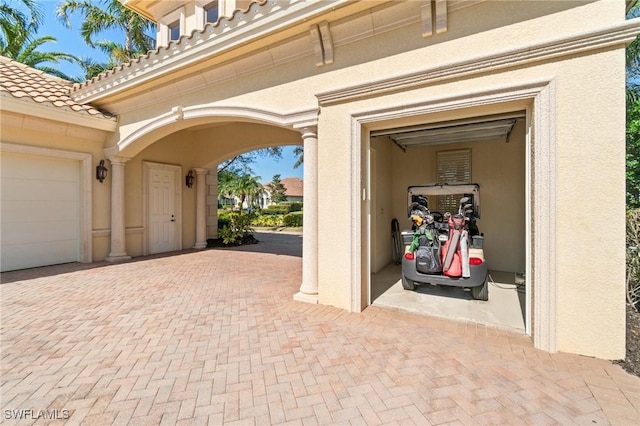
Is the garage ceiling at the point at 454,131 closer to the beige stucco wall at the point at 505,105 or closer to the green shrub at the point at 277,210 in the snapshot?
the beige stucco wall at the point at 505,105

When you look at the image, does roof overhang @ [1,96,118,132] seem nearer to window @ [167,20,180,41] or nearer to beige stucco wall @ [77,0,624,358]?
beige stucco wall @ [77,0,624,358]

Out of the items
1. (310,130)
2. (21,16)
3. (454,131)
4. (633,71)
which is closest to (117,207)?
(310,130)

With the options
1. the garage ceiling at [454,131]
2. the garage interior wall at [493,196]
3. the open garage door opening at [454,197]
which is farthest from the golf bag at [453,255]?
the garage interior wall at [493,196]

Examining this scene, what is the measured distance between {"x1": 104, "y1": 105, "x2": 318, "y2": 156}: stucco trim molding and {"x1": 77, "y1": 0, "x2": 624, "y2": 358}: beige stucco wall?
0.35 feet

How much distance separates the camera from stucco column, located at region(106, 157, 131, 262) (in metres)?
7.93

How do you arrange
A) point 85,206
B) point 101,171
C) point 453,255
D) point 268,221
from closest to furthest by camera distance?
point 453,255
point 85,206
point 101,171
point 268,221

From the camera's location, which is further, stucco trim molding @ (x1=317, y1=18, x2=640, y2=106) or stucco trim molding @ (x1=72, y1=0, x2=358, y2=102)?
stucco trim molding @ (x1=72, y1=0, x2=358, y2=102)

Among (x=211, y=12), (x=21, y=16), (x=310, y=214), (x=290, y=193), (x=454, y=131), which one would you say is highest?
(x=21, y=16)

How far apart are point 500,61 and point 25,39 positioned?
19.7m

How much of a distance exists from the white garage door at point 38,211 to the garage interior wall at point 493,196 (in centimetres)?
788

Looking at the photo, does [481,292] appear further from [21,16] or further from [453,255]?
[21,16]

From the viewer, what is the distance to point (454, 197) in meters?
7.40

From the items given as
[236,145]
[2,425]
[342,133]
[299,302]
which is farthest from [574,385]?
[236,145]

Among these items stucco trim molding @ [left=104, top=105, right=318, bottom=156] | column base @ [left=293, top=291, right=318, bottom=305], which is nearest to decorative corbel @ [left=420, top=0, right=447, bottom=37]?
stucco trim molding @ [left=104, top=105, right=318, bottom=156]
